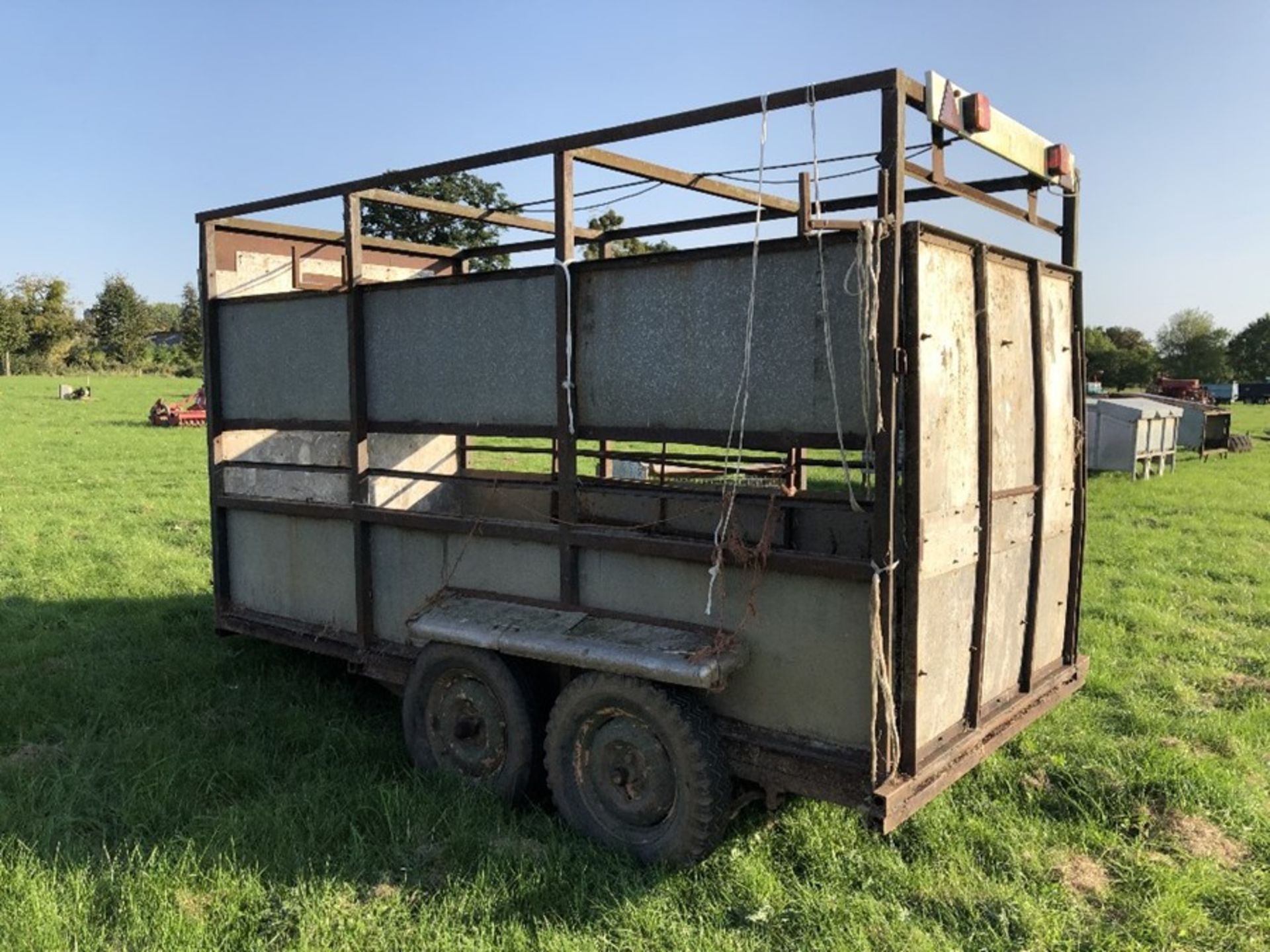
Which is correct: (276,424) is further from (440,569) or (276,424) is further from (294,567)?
(440,569)

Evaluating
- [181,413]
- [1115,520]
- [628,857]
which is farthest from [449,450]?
[181,413]

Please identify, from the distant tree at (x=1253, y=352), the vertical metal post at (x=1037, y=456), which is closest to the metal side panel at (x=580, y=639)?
the vertical metal post at (x=1037, y=456)

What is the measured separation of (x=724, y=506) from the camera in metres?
4.05

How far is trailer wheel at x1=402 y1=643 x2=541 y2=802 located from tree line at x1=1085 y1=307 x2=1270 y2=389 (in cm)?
6892

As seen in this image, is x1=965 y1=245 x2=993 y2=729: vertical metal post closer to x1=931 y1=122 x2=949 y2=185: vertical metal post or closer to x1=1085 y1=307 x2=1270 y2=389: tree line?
x1=931 y1=122 x2=949 y2=185: vertical metal post

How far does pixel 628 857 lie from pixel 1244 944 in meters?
2.31

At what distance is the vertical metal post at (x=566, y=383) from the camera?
432 cm

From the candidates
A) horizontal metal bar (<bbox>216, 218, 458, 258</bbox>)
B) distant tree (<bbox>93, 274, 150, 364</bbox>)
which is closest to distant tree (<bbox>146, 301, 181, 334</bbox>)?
distant tree (<bbox>93, 274, 150, 364</bbox>)

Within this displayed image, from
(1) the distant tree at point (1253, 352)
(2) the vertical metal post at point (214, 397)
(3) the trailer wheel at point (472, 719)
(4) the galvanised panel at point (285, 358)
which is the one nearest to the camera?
(3) the trailer wheel at point (472, 719)

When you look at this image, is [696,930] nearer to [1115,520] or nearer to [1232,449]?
[1115,520]

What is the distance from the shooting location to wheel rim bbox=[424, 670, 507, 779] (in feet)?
15.1

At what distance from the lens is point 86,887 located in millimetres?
3801

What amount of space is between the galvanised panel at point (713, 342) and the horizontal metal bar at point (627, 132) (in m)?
0.54

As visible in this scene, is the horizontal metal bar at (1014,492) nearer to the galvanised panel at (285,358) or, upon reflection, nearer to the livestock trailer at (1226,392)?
the galvanised panel at (285,358)
